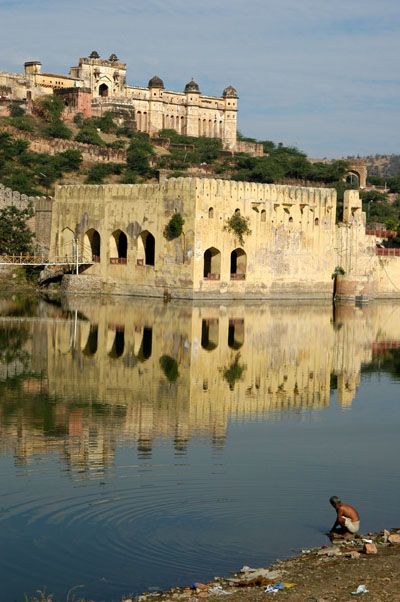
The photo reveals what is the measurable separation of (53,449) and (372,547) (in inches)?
175

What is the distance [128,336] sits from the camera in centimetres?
2309

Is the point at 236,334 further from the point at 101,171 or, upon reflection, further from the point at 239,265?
the point at 101,171

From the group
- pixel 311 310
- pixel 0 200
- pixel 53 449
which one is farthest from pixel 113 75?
pixel 53 449

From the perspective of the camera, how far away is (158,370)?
62.5ft

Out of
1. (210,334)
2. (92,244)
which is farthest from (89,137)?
(210,334)

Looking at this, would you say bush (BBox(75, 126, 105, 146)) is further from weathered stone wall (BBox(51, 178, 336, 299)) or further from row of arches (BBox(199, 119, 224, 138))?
weathered stone wall (BBox(51, 178, 336, 299))

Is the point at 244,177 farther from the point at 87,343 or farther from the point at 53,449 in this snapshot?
the point at 53,449

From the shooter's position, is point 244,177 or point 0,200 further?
point 244,177

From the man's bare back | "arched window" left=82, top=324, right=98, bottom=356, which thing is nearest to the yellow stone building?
"arched window" left=82, top=324, right=98, bottom=356

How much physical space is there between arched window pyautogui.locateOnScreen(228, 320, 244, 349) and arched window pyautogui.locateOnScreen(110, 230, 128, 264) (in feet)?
25.7

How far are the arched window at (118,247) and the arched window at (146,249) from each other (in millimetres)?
624

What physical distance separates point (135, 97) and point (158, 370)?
173 feet

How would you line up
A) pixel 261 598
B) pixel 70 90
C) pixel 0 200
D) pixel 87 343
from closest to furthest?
pixel 261 598, pixel 87 343, pixel 0 200, pixel 70 90

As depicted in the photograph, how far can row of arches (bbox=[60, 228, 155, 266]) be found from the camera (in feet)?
109
